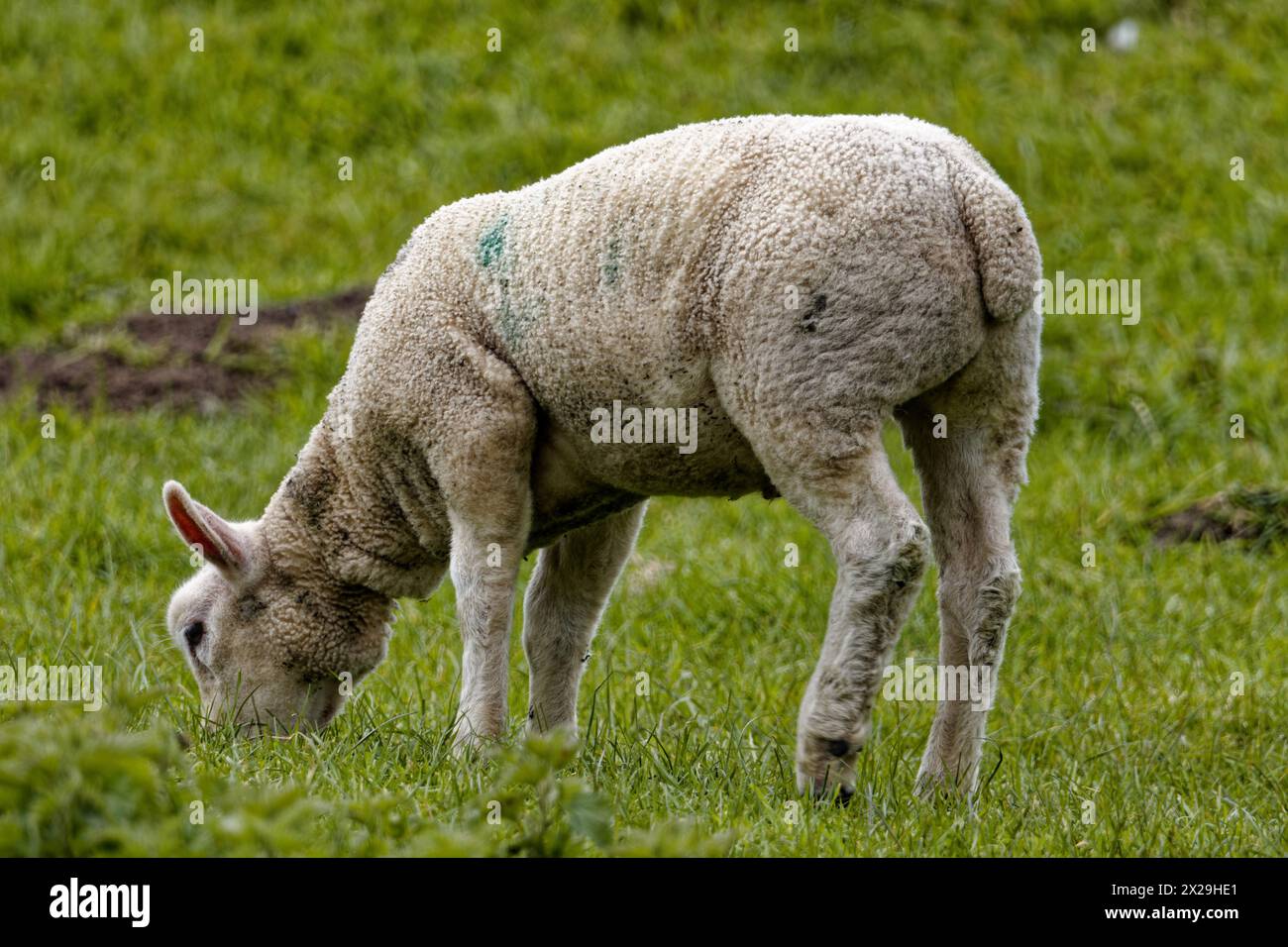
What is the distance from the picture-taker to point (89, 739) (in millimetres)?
2980

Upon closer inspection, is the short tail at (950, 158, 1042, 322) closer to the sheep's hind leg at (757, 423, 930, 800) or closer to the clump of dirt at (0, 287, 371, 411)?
the sheep's hind leg at (757, 423, 930, 800)

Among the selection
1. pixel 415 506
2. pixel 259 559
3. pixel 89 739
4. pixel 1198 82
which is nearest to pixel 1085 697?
pixel 415 506

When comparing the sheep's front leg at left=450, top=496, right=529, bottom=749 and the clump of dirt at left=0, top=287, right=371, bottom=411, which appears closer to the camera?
the sheep's front leg at left=450, top=496, right=529, bottom=749

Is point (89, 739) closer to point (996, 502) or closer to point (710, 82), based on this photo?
point (996, 502)

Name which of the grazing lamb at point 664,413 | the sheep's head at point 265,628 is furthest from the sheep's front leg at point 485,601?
the sheep's head at point 265,628

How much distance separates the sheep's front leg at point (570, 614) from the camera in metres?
5.44

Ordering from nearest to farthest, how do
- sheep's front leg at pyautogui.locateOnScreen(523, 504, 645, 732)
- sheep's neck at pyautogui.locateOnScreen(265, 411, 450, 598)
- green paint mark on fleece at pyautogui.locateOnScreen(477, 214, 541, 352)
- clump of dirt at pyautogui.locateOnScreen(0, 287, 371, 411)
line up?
green paint mark on fleece at pyautogui.locateOnScreen(477, 214, 541, 352) < sheep's neck at pyautogui.locateOnScreen(265, 411, 450, 598) < sheep's front leg at pyautogui.locateOnScreen(523, 504, 645, 732) < clump of dirt at pyautogui.locateOnScreen(0, 287, 371, 411)

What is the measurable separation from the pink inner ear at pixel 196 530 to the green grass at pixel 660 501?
1.45ft

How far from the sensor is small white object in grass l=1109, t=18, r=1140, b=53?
11906mm

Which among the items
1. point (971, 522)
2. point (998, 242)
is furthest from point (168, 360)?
point (998, 242)

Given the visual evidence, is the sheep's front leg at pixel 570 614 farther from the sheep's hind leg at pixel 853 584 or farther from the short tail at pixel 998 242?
the short tail at pixel 998 242

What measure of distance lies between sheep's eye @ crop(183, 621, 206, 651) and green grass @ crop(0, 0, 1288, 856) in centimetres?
28

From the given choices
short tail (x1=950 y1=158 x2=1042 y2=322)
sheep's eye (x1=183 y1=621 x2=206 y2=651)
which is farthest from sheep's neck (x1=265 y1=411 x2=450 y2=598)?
short tail (x1=950 y1=158 x2=1042 y2=322)

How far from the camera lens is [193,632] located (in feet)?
17.6
